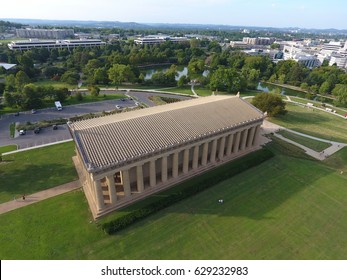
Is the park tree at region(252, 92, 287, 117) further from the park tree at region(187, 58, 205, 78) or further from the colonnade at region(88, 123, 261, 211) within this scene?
the park tree at region(187, 58, 205, 78)

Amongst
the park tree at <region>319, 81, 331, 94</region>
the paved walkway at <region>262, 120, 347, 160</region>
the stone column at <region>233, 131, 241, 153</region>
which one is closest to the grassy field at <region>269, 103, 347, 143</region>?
the paved walkway at <region>262, 120, 347, 160</region>

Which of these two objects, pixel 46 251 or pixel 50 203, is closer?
pixel 46 251

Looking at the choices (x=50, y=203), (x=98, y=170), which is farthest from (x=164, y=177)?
(x=50, y=203)

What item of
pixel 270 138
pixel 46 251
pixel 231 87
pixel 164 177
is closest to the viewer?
pixel 46 251

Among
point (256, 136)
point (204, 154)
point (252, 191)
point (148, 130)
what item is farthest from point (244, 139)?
point (148, 130)

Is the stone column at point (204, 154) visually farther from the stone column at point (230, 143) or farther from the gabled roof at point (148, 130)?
the stone column at point (230, 143)

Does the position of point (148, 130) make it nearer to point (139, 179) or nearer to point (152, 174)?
point (152, 174)

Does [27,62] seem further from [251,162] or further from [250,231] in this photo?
[250,231]

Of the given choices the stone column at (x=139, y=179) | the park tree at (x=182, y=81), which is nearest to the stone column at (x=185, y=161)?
the stone column at (x=139, y=179)
